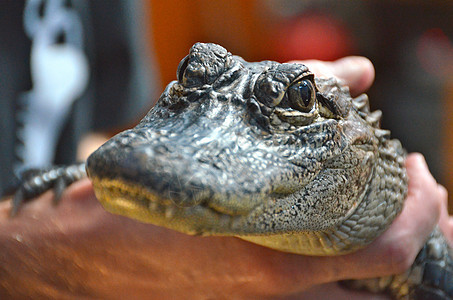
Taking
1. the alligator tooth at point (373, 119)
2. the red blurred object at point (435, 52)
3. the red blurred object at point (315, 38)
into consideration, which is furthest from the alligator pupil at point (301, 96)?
the red blurred object at point (435, 52)

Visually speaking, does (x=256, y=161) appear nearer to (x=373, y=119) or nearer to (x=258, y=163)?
(x=258, y=163)

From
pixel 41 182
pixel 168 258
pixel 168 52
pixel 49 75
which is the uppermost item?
pixel 49 75

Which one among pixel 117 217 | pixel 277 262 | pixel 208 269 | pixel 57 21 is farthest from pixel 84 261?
pixel 57 21

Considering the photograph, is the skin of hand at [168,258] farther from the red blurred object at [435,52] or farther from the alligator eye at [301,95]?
the red blurred object at [435,52]

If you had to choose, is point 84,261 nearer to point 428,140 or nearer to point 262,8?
point 262,8

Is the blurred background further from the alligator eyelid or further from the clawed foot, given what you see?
the alligator eyelid

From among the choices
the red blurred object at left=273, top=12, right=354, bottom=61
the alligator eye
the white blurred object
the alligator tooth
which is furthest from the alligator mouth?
the red blurred object at left=273, top=12, right=354, bottom=61

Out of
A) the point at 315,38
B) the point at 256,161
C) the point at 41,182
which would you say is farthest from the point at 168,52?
the point at 256,161
